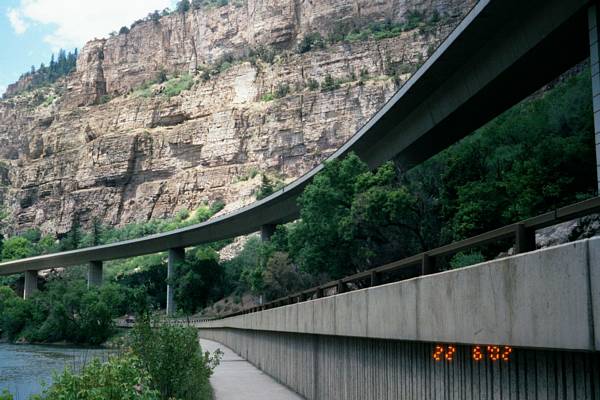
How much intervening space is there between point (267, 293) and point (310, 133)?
75.1 m

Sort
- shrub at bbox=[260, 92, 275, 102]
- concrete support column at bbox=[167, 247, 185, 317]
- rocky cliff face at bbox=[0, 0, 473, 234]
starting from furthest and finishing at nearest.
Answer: shrub at bbox=[260, 92, 275, 102] < rocky cliff face at bbox=[0, 0, 473, 234] < concrete support column at bbox=[167, 247, 185, 317]

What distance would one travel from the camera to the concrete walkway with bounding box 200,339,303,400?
20375 millimetres

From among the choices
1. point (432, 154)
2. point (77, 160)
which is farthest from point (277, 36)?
point (432, 154)

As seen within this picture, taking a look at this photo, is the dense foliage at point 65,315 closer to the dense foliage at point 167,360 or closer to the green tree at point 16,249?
the dense foliage at point 167,360

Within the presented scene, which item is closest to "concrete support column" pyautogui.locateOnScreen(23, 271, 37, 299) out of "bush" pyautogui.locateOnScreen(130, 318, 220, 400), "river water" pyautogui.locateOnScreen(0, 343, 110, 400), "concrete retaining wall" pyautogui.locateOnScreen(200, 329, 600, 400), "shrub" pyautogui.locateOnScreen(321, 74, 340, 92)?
"shrub" pyautogui.locateOnScreen(321, 74, 340, 92)

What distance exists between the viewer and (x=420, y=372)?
9.92m

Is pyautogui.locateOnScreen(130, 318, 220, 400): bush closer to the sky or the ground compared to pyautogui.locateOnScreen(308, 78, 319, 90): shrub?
closer to the ground

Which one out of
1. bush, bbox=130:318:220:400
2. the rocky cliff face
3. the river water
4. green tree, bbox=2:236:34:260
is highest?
the rocky cliff face

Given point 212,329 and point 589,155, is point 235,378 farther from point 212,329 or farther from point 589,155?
point 212,329

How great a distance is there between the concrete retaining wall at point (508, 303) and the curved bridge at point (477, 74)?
14.2 metres

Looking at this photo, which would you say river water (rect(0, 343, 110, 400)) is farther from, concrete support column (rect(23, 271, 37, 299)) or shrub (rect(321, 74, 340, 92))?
shrub (rect(321, 74, 340, 92))

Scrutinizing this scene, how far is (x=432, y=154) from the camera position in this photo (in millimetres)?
40625

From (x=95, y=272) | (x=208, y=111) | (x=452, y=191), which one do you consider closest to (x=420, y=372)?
(x=452, y=191)

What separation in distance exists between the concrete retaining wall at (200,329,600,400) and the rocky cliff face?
106954 mm
